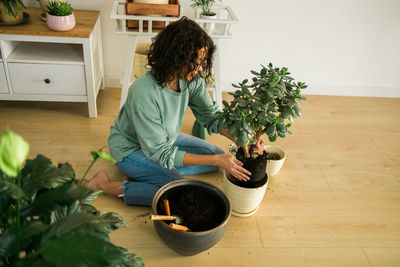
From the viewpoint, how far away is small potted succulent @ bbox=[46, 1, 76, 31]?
191 centimetres

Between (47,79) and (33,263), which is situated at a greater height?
(33,263)

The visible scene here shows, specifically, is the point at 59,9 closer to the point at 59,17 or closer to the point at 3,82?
the point at 59,17

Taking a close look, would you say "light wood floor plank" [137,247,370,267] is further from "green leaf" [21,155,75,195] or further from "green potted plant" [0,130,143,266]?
"green leaf" [21,155,75,195]

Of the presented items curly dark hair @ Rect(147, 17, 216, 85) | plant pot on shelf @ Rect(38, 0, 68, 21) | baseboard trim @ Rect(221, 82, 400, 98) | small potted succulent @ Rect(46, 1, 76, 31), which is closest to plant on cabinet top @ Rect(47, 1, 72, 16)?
small potted succulent @ Rect(46, 1, 76, 31)

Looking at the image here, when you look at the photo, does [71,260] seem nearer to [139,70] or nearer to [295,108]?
[295,108]

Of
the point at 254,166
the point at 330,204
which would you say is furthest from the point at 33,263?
the point at 330,204

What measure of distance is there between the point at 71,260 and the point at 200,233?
0.62 m

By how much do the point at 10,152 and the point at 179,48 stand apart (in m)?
0.85

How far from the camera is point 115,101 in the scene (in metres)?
2.47

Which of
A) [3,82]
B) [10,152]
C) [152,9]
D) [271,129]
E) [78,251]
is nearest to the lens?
[10,152]

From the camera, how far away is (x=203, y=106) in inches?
68.5

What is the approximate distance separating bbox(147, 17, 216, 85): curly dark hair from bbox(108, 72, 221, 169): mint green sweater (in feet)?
0.32

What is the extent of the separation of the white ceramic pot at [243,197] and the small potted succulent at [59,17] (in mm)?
1207

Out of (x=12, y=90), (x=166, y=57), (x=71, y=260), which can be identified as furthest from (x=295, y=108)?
(x=12, y=90)
